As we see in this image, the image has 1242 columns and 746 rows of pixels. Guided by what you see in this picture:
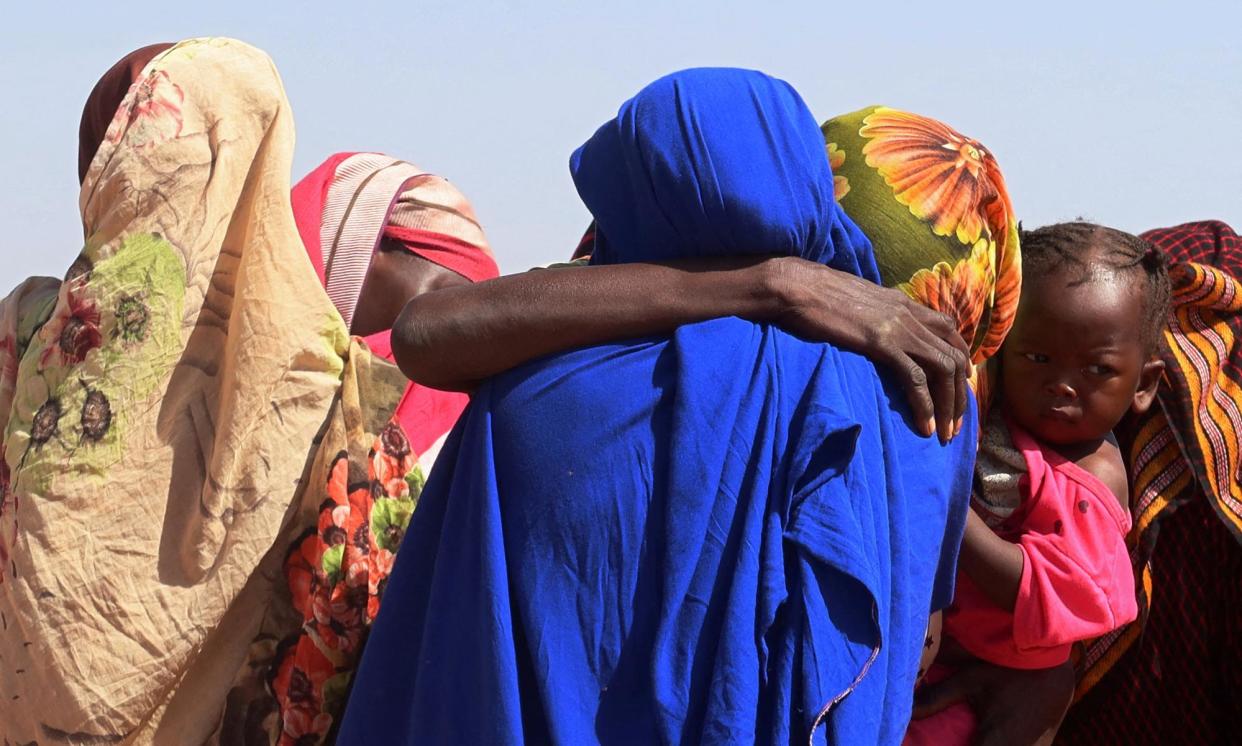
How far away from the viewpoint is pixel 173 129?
106 inches

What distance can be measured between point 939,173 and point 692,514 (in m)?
0.84

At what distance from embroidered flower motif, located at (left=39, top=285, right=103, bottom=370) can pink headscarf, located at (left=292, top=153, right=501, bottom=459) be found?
49 centimetres

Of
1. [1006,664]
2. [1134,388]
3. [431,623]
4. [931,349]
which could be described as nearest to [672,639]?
[431,623]

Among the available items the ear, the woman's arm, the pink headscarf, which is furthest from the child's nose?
the pink headscarf

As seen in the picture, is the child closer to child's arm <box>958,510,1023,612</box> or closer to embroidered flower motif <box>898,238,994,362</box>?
child's arm <box>958,510,1023,612</box>

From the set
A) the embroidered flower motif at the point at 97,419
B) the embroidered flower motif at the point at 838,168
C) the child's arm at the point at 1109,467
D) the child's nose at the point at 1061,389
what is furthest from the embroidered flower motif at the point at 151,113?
the child's arm at the point at 1109,467

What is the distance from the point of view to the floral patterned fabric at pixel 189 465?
266cm

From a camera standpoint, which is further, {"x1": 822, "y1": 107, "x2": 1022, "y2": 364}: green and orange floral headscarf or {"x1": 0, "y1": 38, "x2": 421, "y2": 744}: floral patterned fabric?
{"x1": 0, "y1": 38, "x2": 421, "y2": 744}: floral patterned fabric

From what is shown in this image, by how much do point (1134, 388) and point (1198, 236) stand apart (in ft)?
1.81

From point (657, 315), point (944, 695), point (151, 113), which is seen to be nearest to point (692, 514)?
point (657, 315)

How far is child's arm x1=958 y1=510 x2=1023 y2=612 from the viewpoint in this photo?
278 centimetres

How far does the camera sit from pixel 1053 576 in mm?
2793

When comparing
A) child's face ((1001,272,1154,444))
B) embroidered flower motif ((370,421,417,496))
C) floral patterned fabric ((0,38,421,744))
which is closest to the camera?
floral patterned fabric ((0,38,421,744))

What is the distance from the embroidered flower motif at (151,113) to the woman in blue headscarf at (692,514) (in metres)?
0.87
